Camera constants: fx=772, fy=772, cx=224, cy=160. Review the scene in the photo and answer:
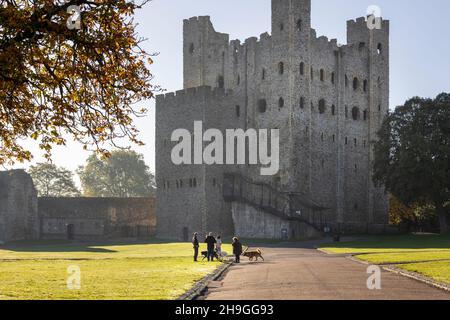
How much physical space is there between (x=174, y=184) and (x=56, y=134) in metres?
49.8

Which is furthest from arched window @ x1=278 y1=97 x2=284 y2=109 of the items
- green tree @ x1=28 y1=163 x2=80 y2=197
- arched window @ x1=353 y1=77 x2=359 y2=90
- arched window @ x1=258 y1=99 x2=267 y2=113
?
green tree @ x1=28 y1=163 x2=80 y2=197

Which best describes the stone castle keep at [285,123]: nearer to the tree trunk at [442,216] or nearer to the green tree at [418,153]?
the green tree at [418,153]

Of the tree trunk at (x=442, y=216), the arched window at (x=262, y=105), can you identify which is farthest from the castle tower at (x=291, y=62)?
the tree trunk at (x=442, y=216)

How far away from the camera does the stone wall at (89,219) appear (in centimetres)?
7806

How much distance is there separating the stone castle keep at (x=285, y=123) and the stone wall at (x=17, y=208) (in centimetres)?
1358

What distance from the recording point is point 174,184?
224 feet

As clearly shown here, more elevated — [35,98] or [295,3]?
[295,3]

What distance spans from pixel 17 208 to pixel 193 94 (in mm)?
20604

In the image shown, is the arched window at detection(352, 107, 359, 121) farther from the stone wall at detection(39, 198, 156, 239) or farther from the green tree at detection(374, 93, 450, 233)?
the stone wall at detection(39, 198, 156, 239)

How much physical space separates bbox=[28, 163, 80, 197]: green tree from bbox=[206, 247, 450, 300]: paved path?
3562 inches

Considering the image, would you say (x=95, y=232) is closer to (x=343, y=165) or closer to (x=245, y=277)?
(x=343, y=165)

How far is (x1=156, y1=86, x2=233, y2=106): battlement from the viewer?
66.1 m

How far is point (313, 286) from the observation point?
19781 mm

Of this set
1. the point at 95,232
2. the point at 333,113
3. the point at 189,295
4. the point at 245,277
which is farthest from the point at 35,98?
the point at 95,232
